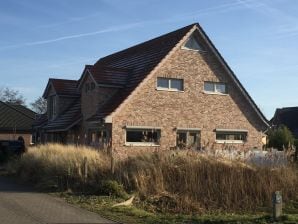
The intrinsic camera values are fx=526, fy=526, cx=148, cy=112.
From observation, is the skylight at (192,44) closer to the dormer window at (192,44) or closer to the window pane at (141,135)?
the dormer window at (192,44)

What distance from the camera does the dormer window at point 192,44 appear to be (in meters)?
29.2

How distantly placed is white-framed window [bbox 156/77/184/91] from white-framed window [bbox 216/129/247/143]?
3.42m

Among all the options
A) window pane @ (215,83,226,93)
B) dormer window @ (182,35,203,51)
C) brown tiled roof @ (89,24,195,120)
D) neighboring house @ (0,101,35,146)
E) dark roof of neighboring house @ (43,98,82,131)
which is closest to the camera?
brown tiled roof @ (89,24,195,120)

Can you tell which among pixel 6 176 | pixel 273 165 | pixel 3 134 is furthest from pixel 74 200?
pixel 3 134

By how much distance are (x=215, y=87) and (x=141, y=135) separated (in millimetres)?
5712

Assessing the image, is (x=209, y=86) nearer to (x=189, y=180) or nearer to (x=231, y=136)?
(x=231, y=136)

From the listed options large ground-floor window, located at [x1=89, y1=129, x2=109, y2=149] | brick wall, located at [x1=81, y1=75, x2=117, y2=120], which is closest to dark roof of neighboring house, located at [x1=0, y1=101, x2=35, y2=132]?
brick wall, located at [x1=81, y1=75, x2=117, y2=120]

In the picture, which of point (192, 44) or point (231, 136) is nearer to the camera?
point (192, 44)

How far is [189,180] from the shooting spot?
52.7 feet

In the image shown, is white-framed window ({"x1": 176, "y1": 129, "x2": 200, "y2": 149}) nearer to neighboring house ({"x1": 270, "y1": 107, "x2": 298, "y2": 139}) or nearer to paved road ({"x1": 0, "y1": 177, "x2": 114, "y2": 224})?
paved road ({"x1": 0, "y1": 177, "x2": 114, "y2": 224})

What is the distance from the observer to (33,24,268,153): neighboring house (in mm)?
27031

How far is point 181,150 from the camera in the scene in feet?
59.3

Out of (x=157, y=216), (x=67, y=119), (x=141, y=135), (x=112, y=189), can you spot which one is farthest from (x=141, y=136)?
(x=157, y=216)

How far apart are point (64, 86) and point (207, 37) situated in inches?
441
